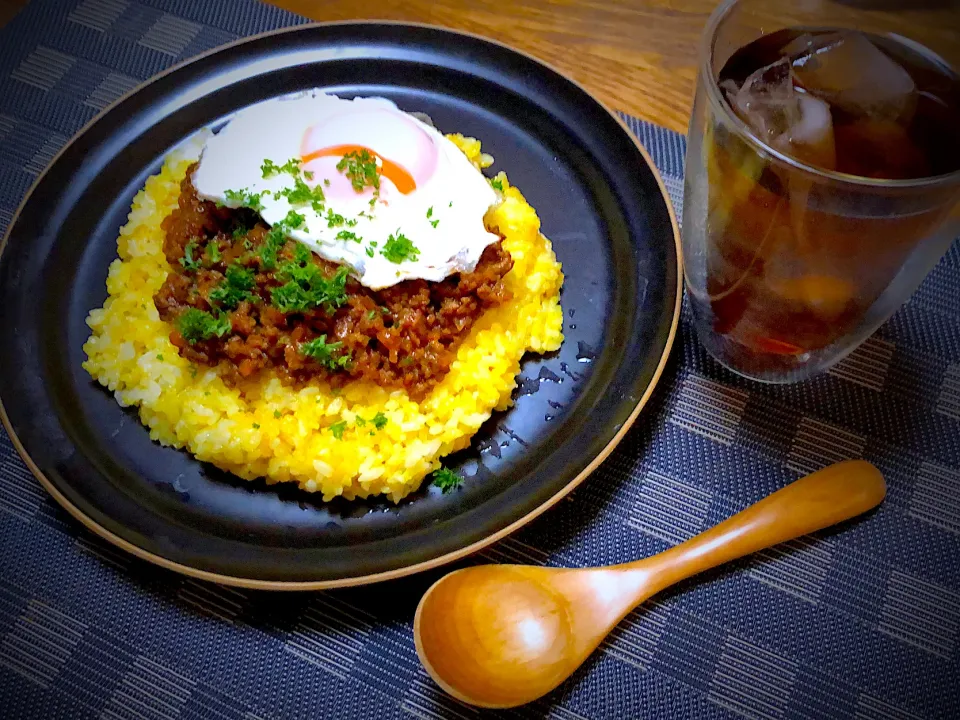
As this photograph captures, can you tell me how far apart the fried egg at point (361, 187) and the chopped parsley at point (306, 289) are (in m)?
0.05

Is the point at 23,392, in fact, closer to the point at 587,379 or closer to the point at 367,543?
the point at 367,543

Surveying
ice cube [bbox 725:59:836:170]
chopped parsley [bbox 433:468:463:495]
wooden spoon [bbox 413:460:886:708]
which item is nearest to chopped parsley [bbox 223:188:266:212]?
chopped parsley [bbox 433:468:463:495]

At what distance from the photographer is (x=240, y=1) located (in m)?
2.60

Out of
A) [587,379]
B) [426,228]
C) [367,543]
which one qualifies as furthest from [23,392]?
[587,379]

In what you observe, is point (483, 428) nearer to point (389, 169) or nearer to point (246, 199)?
point (389, 169)

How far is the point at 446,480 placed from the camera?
170 centimetres

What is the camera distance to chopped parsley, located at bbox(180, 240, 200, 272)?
183 cm

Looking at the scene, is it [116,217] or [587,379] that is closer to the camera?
[587,379]

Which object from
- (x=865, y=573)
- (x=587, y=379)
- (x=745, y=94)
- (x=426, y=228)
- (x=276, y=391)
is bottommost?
(x=865, y=573)

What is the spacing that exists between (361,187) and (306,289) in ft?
0.97

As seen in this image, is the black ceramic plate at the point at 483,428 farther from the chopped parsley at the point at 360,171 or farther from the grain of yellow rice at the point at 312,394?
the chopped parsley at the point at 360,171

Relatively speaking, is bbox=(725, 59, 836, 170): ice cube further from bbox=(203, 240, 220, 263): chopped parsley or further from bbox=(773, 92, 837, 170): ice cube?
bbox=(203, 240, 220, 263): chopped parsley

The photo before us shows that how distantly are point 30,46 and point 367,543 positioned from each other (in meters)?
2.14

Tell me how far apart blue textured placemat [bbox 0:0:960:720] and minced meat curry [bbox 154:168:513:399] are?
1.62ft
